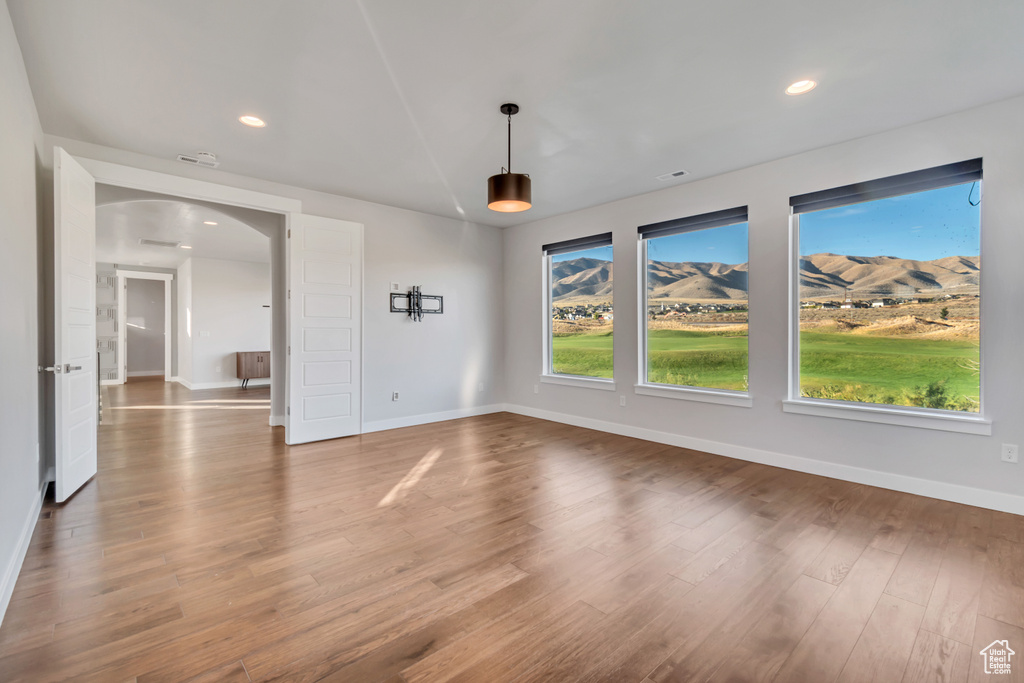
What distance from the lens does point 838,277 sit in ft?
12.7

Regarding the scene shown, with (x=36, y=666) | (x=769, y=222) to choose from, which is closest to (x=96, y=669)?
(x=36, y=666)

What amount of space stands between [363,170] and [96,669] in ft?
12.6

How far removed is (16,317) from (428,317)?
3.86m

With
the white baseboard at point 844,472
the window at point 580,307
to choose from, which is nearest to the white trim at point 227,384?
the window at point 580,307

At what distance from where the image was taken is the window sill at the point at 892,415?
313cm

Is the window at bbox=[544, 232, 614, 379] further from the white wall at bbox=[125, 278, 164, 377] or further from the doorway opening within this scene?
the white wall at bbox=[125, 278, 164, 377]

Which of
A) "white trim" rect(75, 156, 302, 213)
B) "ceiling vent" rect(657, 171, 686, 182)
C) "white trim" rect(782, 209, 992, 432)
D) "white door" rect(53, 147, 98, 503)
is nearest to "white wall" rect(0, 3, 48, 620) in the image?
"white door" rect(53, 147, 98, 503)

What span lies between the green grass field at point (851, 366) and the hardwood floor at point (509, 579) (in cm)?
79

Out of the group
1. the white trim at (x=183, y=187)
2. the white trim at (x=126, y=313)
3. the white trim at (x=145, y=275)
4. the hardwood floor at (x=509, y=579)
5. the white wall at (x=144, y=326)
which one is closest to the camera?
the hardwood floor at (x=509, y=579)

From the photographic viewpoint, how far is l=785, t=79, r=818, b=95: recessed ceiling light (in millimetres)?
2777

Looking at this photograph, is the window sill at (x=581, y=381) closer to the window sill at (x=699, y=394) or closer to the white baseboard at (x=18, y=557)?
the window sill at (x=699, y=394)

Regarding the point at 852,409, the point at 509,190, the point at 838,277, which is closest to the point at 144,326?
the point at 509,190

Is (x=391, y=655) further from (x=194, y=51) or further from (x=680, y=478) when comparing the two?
(x=194, y=51)

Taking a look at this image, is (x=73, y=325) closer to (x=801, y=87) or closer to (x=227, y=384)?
(x=801, y=87)
